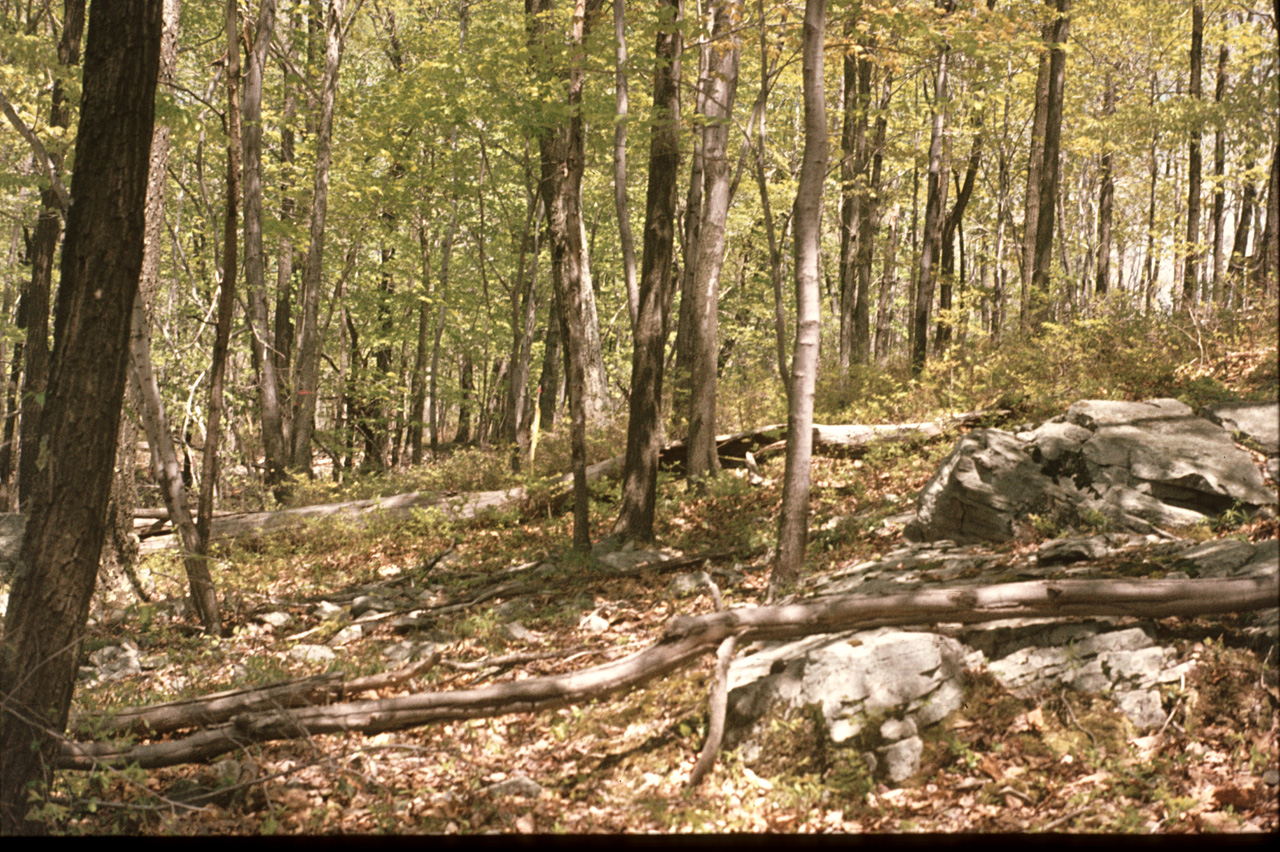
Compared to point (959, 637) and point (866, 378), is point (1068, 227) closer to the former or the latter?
point (866, 378)

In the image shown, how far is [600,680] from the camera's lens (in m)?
4.93

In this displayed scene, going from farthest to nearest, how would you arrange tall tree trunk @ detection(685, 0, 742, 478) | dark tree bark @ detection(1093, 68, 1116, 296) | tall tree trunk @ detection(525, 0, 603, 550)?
dark tree bark @ detection(1093, 68, 1116, 296), tall tree trunk @ detection(685, 0, 742, 478), tall tree trunk @ detection(525, 0, 603, 550)

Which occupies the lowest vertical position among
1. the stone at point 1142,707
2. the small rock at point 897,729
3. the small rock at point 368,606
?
the small rock at point 368,606

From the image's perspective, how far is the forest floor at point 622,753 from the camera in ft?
12.1

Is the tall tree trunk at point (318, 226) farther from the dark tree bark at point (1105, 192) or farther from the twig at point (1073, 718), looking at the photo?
the dark tree bark at point (1105, 192)

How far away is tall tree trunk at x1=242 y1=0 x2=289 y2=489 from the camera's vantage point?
1198 centimetres

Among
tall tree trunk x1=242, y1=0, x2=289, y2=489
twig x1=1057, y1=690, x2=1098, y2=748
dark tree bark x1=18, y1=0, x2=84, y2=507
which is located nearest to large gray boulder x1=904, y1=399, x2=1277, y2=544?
twig x1=1057, y1=690, x2=1098, y2=748

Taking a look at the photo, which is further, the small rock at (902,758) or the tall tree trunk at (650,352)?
the tall tree trunk at (650,352)

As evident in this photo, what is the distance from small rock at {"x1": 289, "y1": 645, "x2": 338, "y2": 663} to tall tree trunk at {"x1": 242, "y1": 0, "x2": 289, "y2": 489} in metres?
6.46

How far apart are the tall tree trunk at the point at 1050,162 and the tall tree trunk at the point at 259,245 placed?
13.0m

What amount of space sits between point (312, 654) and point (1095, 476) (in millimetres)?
7094

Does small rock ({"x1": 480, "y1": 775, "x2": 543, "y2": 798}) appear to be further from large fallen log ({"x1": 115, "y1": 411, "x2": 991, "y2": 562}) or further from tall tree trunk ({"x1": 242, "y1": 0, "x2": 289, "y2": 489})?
tall tree trunk ({"x1": 242, "y1": 0, "x2": 289, "y2": 489})

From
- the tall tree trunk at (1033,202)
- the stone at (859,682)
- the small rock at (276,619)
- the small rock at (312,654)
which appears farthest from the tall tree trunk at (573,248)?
the tall tree trunk at (1033,202)

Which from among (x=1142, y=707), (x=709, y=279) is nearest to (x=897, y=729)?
(x=1142, y=707)
